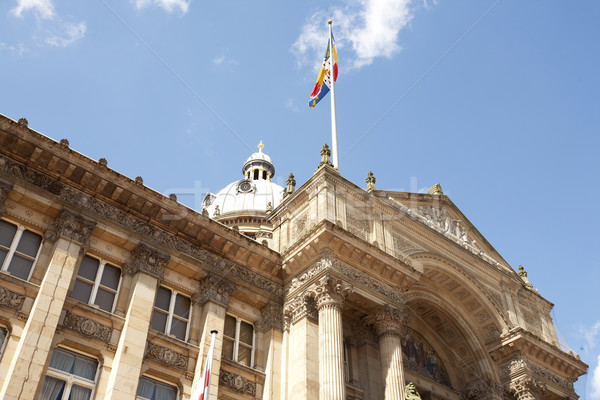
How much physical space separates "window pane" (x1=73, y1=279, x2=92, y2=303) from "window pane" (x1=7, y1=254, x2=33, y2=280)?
161 cm

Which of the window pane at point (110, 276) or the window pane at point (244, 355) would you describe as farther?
the window pane at point (244, 355)

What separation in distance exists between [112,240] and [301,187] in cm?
915


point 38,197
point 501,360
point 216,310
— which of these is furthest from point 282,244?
point 501,360

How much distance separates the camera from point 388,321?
82.3ft

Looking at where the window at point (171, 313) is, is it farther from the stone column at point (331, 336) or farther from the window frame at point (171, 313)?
the stone column at point (331, 336)

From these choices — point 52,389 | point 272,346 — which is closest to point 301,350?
point 272,346

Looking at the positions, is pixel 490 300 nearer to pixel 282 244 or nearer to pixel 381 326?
pixel 381 326

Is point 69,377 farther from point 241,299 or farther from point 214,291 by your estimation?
point 241,299

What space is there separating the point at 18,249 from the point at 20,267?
0.69 metres

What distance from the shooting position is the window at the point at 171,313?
2261 cm

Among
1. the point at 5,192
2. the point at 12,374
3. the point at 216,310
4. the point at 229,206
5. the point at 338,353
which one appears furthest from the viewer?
the point at 229,206

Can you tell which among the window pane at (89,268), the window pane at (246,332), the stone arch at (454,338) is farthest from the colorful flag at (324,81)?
the window pane at (89,268)

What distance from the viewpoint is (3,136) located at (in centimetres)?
2144

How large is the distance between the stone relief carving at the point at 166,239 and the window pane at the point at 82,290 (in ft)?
8.77
